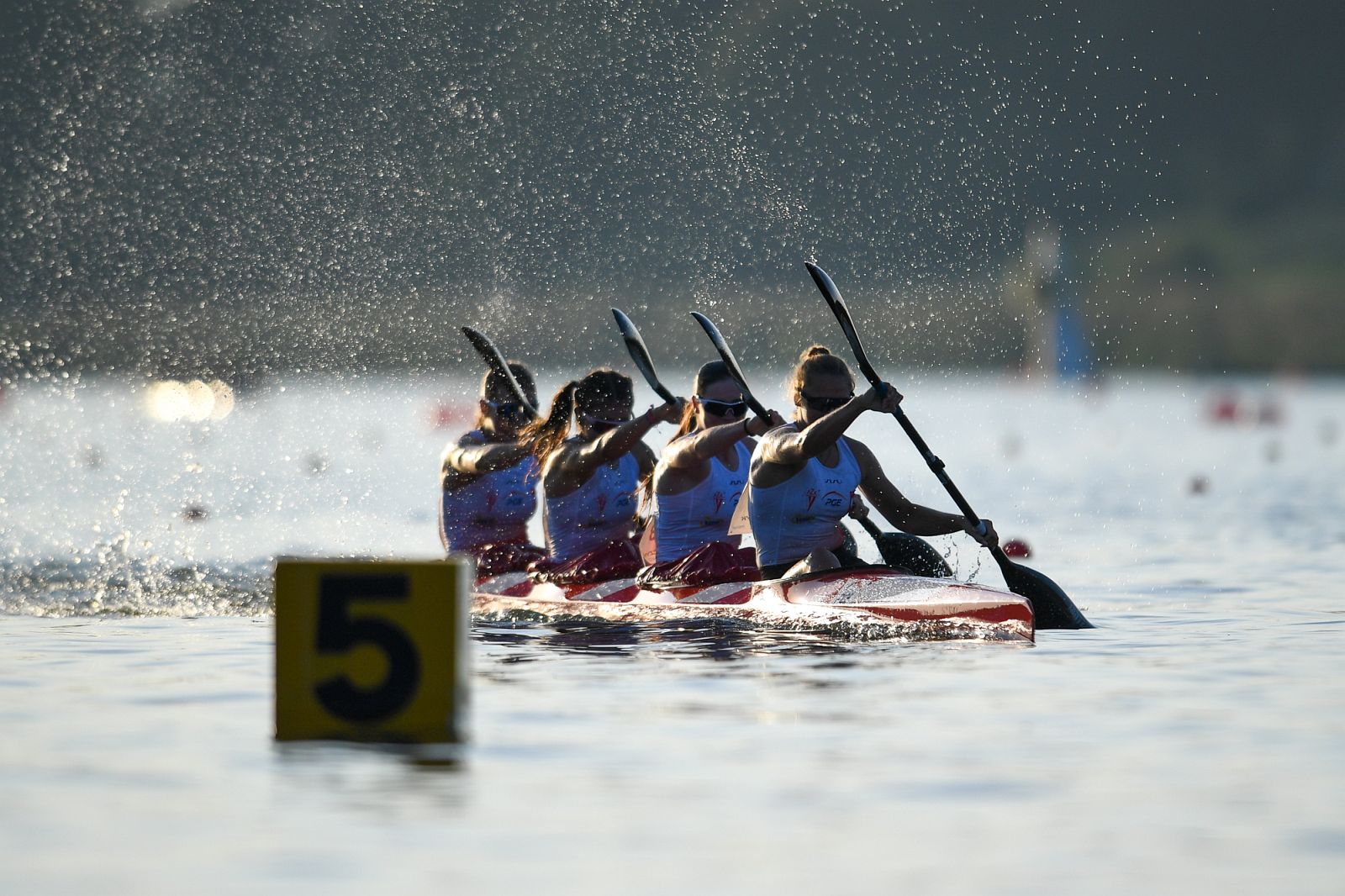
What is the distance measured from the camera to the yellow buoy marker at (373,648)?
31.1ft

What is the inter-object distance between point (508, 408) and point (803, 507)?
3456 millimetres

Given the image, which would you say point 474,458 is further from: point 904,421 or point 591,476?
point 904,421

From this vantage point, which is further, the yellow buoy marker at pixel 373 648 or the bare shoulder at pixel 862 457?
the bare shoulder at pixel 862 457

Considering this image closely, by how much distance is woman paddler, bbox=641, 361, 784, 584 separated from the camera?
14.7 meters

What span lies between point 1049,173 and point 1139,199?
945 centimetres

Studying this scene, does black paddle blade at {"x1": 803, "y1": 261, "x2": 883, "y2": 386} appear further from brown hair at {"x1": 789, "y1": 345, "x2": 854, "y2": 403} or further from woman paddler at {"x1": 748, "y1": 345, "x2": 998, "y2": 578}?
brown hair at {"x1": 789, "y1": 345, "x2": 854, "y2": 403}

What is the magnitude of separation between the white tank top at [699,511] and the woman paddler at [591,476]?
0.48 metres

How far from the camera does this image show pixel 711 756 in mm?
9594

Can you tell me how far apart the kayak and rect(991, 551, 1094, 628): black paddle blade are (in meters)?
0.73

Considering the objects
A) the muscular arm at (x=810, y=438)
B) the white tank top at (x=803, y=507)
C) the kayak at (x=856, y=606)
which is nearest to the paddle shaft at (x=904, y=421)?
the muscular arm at (x=810, y=438)

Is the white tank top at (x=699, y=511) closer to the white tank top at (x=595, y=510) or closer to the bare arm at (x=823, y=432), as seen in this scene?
the white tank top at (x=595, y=510)

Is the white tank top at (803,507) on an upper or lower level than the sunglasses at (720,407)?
lower

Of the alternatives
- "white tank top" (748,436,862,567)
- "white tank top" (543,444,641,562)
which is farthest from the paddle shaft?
"white tank top" (543,444,641,562)

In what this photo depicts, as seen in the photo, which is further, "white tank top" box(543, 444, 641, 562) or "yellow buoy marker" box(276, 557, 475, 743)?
"white tank top" box(543, 444, 641, 562)
